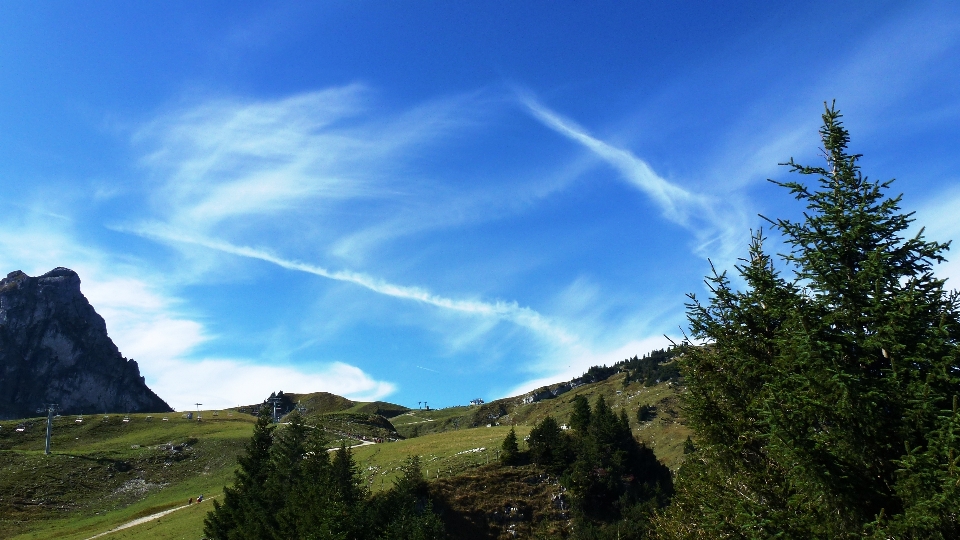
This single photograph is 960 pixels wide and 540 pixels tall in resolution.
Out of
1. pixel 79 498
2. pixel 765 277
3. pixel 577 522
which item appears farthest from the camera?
pixel 79 498

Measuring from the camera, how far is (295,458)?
1928 inches

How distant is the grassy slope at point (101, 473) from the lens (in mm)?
75250

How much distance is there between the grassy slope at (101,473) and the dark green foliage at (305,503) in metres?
12.0

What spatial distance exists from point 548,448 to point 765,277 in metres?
62.4

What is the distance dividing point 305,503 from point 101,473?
257 feet

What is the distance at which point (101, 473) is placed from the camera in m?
94.0

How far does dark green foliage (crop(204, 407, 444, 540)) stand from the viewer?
33625 millimetres

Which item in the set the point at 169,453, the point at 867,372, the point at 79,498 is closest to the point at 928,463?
the point at 867,372

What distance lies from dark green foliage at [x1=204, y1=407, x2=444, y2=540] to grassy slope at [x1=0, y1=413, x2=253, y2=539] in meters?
12.0

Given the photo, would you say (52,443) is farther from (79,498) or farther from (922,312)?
(922,312)

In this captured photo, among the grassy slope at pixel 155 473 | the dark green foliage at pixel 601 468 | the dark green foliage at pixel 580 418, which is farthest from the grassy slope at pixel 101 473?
the dark green foliage at pixel 580 418

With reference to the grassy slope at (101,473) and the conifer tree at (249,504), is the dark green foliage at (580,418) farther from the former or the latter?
the grassy slope at (101,473)

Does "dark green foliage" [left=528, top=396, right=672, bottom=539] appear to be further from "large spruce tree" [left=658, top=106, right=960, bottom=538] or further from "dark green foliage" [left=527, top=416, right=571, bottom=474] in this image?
"large spruce tree" [left=658, top=106, right=960, bottom=538]

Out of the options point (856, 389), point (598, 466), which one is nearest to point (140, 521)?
point (598, 466)
